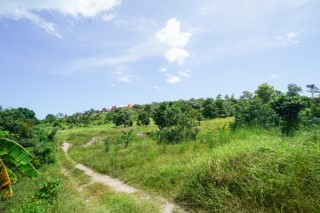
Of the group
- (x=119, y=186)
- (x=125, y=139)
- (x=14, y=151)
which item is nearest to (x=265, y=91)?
(x=125, y=139)

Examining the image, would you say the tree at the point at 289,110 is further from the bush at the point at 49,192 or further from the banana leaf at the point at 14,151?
the banana leaf at the point at 14,151

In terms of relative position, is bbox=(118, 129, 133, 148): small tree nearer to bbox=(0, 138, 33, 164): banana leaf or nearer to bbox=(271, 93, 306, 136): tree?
bbox=(271, 93, 306, 136): tree

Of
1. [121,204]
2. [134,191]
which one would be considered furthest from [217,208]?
[134,191]

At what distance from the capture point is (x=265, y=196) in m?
Answer: 5.61

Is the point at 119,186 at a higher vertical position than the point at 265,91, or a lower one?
lower

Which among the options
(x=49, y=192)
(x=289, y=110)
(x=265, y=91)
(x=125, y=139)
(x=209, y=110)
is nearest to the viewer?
(x=49, y=192)

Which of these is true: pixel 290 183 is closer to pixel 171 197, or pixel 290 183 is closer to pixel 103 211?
pixel 171 197

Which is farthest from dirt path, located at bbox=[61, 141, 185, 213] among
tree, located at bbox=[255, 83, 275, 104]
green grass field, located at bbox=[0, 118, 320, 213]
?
tree, located at bbox=[255, 83, 275, 104]

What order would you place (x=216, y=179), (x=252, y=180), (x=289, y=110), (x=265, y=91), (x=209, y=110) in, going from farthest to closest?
(x=265, y=91)
(x=209, y=110)
(x=289, y=110)
(x=216, y=179)
(x=252, y=180)

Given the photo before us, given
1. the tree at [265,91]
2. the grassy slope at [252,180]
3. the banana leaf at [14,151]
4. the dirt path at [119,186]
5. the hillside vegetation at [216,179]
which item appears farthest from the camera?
the tree at [265,91]

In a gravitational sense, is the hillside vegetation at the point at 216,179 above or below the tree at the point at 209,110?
below

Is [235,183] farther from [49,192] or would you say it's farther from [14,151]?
[49,192]

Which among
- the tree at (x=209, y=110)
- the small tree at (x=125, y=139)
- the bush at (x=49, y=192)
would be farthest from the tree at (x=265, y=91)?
the bush at (x=49, y=192)

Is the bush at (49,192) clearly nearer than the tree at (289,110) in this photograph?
Yes
